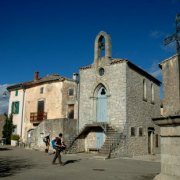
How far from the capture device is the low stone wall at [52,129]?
64.8ft

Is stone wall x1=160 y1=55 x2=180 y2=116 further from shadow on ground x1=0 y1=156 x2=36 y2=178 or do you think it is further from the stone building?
shadow on ground x1=0 y1=156 x2=36 y2=178

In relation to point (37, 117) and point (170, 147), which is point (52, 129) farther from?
point (170, 147)

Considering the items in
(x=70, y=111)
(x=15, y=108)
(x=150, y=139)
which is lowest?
(x=150, y=139)

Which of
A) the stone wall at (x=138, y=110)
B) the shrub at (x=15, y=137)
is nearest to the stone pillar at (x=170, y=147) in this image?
the stone wall at (x=138, y=110)

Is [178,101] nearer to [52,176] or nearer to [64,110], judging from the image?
[52,176]

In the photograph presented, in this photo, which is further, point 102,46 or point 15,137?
point 15,137

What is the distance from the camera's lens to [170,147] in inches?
232

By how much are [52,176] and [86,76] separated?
43.9ft

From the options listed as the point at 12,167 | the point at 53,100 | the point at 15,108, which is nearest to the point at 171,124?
the point at 12,167

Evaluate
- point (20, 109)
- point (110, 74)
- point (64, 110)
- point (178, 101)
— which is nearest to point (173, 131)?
point (178, 101)

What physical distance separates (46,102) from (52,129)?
22.2ft

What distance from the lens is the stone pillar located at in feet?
18.7

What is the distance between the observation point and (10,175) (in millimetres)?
A: 8359

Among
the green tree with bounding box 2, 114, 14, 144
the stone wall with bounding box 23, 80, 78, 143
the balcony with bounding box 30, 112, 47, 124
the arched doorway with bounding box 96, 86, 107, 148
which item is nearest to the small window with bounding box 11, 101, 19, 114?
the green tree with bounding box 2, 114, 14, 144
